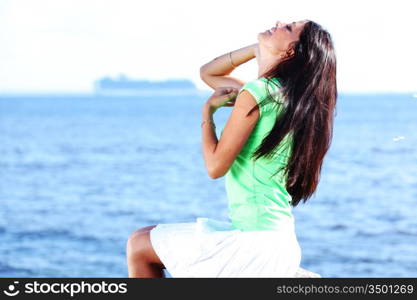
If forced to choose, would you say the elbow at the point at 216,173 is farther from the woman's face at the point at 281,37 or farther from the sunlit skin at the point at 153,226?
the woman's face at the point at 281,37

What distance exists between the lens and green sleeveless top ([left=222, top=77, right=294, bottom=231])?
262 cm

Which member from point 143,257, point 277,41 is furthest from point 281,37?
point 143,257

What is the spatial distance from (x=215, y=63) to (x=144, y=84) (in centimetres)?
9325

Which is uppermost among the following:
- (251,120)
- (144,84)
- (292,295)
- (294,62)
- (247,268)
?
(294,62)

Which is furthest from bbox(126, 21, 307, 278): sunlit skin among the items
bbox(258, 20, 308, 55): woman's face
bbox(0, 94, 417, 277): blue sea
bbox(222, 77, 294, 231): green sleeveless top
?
bbox(0, 94, 417, 277): blue sea

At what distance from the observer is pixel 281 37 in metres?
2.75

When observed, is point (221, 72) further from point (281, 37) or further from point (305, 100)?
point (305, 100)

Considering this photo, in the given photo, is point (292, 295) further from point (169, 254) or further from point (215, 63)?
point (215, 63)

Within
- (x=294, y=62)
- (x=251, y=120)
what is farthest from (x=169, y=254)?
(x=294, y=62)

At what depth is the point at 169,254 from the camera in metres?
2.68

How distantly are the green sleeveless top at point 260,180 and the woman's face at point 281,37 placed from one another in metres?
0.15
